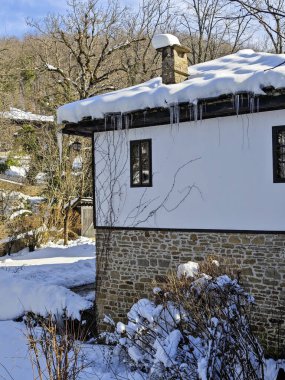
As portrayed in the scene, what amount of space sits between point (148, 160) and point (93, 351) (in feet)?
12.8

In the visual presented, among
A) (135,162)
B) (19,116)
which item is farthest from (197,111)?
(19,116)

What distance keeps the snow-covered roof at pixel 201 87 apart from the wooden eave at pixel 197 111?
122mm

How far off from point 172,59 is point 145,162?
2.19 metres

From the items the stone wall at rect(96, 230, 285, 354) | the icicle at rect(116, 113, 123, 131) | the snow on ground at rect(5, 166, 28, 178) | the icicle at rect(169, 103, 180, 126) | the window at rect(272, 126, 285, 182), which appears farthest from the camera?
the snow on ground at rect(5, 166, 28, 178)

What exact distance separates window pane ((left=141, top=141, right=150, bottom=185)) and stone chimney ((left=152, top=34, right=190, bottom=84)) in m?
1.40

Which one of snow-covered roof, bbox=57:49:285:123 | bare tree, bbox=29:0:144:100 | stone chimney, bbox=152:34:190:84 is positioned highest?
bare tree, bbox=29:0:144:100

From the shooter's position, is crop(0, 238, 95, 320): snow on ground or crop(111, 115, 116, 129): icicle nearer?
crop(111, 115, 116, 129): icicle

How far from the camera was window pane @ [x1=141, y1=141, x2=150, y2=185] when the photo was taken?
905 cm

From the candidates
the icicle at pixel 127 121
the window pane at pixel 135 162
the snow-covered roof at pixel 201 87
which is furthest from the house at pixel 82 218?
the icicle at pixel 127 121

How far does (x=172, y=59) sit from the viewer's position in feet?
29.9

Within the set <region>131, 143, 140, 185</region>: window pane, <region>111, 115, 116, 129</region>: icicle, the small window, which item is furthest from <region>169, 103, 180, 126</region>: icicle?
<region>111, 115, 116, 129</region>: icicle

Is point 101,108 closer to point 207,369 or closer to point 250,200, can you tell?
point 250,200

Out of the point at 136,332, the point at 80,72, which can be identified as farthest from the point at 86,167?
the point at 136,332

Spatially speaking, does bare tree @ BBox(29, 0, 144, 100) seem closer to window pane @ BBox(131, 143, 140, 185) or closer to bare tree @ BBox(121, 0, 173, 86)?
bare tree @ BBox(121, 0, 173, 86)
